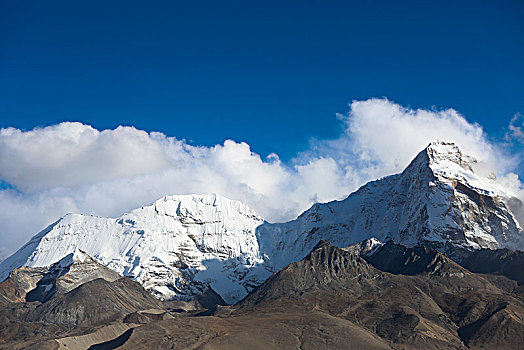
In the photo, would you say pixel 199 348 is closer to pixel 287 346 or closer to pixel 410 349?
pixel 287 346

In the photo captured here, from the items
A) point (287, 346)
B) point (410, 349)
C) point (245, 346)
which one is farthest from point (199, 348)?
point (410, 349)

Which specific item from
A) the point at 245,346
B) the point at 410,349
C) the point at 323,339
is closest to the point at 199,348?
the point at 245,346

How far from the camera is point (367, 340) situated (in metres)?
196

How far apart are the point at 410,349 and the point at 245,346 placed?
56.2 meters

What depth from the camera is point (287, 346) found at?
194 m

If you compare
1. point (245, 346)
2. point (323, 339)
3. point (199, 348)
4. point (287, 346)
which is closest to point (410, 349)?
point (323, 339)

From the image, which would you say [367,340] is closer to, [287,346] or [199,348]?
[287,346]

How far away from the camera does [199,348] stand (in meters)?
194

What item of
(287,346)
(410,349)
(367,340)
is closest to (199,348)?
(287,346)

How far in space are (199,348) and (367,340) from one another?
56108 mm

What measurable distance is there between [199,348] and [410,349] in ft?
234

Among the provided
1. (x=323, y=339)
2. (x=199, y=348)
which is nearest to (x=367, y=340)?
(x=323, y=339)

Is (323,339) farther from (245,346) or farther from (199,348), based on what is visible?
(199,348)

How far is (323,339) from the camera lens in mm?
198125
